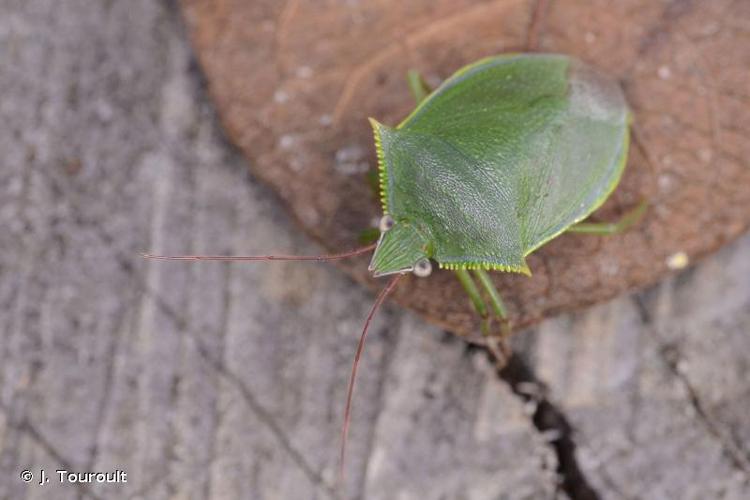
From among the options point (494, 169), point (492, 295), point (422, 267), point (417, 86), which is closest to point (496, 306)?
point (492, 295)

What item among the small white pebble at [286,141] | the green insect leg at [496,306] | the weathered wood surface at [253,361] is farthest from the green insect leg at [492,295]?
the small white pebble at [286,141]

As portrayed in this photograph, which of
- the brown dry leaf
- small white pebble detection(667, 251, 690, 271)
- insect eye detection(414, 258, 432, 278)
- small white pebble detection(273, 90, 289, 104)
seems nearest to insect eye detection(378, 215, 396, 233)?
insect eye detection(414, 258, 432, 278)

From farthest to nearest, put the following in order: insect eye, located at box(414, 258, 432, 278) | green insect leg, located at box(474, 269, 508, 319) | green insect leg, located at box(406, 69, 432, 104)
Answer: green insect leg, located at box(406, 69, 432, 104)
green insect leg, located at box(474, 269, 508, 319)
insect eye, located at box(414, 258, 432, 278)

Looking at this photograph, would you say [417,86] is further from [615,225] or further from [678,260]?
[678,260]

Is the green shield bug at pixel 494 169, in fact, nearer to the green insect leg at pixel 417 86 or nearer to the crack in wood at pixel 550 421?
the green insect leg at pixel 417 86

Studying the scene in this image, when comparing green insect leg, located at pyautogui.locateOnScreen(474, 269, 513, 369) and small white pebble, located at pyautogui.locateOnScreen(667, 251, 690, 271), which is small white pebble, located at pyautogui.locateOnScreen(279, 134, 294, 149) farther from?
small white pebble, located at pyautogui.locateOnScreen(667, 251, 690, 271)
